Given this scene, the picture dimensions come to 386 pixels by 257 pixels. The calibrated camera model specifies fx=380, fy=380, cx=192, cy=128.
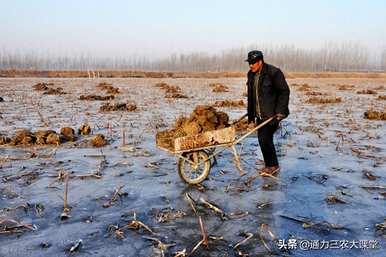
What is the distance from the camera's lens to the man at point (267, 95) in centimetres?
573

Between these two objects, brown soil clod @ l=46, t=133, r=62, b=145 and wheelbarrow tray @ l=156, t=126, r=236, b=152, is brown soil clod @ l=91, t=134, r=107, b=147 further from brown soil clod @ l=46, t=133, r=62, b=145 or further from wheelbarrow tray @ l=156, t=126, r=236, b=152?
Result: wheelbarrow tray @ l=156, t=126, r=236, b=152

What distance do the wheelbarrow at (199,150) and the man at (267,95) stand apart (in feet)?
0.58

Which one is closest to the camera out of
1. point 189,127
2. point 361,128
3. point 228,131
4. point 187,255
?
point 187,255

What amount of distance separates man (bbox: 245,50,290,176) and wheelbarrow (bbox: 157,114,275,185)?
0.18m

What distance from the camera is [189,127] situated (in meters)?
6.94

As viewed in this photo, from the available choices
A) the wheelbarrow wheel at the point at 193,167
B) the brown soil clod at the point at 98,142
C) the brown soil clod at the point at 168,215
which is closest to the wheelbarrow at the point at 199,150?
the wheelbarrow wheel at the point at 193,167

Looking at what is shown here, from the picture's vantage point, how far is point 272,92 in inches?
230

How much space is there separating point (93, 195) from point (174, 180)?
1.27 m

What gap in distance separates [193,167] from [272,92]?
1680mm

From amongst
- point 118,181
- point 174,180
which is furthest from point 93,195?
point 174,180

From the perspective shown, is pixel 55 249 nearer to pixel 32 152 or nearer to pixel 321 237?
pixel 321 237

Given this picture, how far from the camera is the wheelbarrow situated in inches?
206

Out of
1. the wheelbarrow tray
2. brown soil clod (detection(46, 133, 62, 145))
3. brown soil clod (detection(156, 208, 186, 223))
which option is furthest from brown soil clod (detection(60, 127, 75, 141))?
brown soil clod (detection(156, 208, 186, 223))

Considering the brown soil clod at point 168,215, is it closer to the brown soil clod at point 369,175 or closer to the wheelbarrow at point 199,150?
the wheelbarrow at point 199,150
